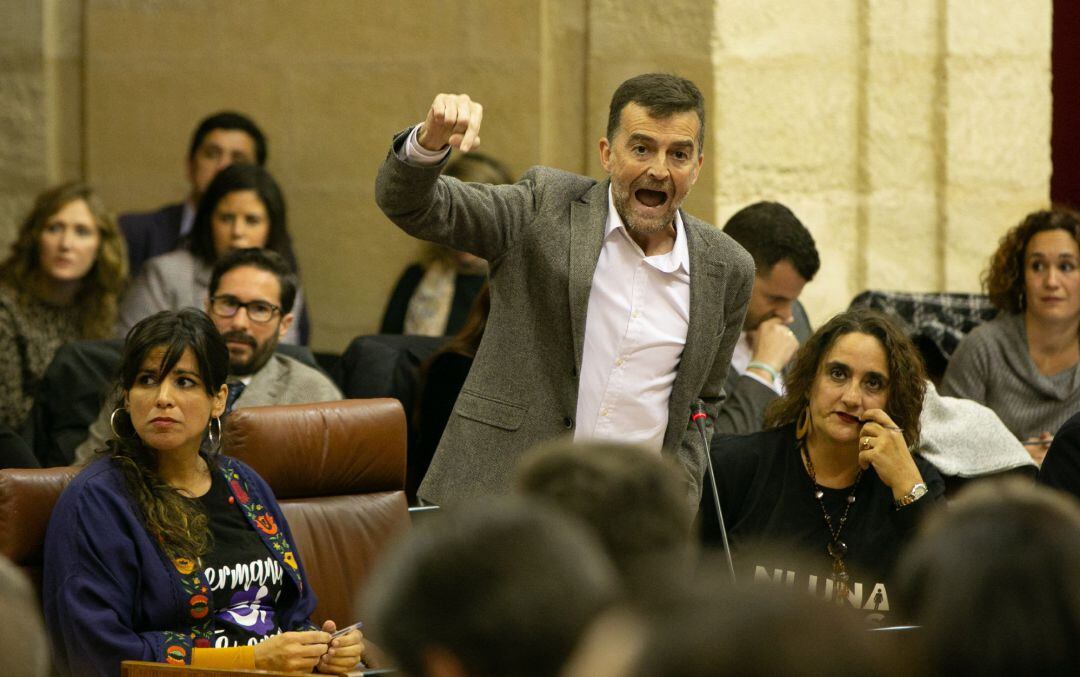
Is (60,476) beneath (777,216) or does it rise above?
beneath

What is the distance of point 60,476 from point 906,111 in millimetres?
3205

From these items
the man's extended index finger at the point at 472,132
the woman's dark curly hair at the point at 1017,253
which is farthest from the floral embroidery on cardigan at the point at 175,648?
the woman's dark curly hair at the point at 1017,253

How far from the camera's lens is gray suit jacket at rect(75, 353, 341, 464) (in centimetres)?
377

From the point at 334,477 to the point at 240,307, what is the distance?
2.21 feet

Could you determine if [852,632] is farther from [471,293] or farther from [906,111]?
[906,111]

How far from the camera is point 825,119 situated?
5.16 meters

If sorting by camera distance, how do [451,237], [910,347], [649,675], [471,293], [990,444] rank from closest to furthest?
[649,675] → [451,237] → [910,347] → [990,444] → [471,293]

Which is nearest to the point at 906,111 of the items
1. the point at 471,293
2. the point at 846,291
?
the point at 846,291

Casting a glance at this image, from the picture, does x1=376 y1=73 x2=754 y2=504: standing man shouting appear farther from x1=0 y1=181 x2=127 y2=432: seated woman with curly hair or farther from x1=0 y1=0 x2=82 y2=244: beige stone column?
x1=0 y1=0 x2=82 y2=244: beige stone column

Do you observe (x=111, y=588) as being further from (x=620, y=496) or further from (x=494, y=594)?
(x=494, y=594)

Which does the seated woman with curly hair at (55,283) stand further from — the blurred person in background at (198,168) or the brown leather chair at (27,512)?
the brown leather chair at (27,512)

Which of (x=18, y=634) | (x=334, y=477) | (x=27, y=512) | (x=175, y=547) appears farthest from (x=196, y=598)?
(x=18, y=634)

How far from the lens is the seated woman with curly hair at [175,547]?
8.97 ft

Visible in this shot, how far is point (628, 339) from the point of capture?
2.98 metres
